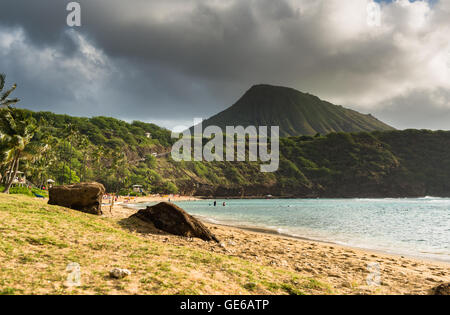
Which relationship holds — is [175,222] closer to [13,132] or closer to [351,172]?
[13,132]

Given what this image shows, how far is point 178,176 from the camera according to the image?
116312 millimetres

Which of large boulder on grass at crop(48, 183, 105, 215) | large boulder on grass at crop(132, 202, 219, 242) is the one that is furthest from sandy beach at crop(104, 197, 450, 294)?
large boulder on grass at crop(48, 183, 105, 215)

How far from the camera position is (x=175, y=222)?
12.2m

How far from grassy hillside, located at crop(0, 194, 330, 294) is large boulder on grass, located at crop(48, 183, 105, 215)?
5.64m

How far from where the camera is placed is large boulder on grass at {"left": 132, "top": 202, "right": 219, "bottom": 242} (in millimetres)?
11805

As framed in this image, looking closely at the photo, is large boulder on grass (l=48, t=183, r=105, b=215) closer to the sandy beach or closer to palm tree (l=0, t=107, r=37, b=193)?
the sandy beach

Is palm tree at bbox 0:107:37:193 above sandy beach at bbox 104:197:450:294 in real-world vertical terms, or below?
above

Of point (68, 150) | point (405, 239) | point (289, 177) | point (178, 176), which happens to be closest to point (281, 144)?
point (289, 177)

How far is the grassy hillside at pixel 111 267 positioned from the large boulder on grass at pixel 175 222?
3562 millimetres

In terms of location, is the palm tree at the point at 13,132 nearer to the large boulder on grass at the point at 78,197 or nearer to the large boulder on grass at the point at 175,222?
the large boulder on grass at the point at 78,197

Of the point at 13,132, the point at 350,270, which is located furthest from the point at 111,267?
the point at 13,132

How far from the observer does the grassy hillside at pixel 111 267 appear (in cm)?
451

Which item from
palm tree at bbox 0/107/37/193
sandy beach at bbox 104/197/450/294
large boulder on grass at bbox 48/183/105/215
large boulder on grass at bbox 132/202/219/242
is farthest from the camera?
palm tree at bbox 0/107/37/193

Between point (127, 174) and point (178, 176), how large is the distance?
76.9 ft
